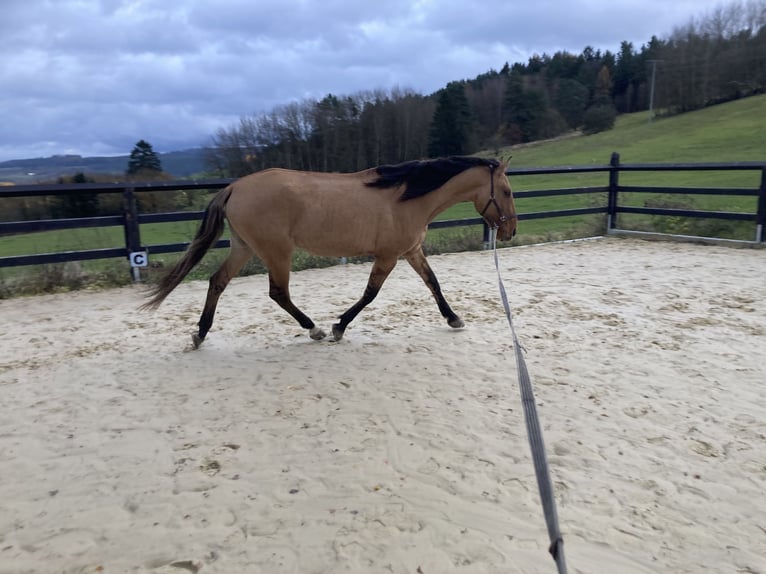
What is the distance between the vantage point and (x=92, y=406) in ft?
10.9

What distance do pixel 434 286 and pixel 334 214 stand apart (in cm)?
117

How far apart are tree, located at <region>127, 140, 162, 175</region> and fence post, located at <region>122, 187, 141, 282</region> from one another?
7.85 metres

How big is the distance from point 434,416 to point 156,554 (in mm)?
1643

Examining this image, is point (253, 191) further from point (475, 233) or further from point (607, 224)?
point (607, 224)

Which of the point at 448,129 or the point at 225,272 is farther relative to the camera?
the point at 448,129

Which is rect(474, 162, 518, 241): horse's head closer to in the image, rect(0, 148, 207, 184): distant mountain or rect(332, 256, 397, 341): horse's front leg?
rect(332, 256, 397, 341): horse's front leg

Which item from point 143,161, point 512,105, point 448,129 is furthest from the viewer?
point 512,105

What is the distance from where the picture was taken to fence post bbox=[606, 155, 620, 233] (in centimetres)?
989

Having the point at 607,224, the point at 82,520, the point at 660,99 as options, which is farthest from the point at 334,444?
the point at 660,99

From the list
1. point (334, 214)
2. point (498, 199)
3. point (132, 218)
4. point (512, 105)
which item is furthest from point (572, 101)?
point (334, 214)

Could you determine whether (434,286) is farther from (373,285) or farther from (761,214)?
(761,214)

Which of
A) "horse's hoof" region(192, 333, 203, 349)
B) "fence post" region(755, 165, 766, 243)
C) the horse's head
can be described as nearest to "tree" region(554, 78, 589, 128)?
"fence post" region(755, 165, 766, 243)

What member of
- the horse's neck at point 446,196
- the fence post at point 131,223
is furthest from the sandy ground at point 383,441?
the fence post at point 131,223

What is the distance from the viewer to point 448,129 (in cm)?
2511
